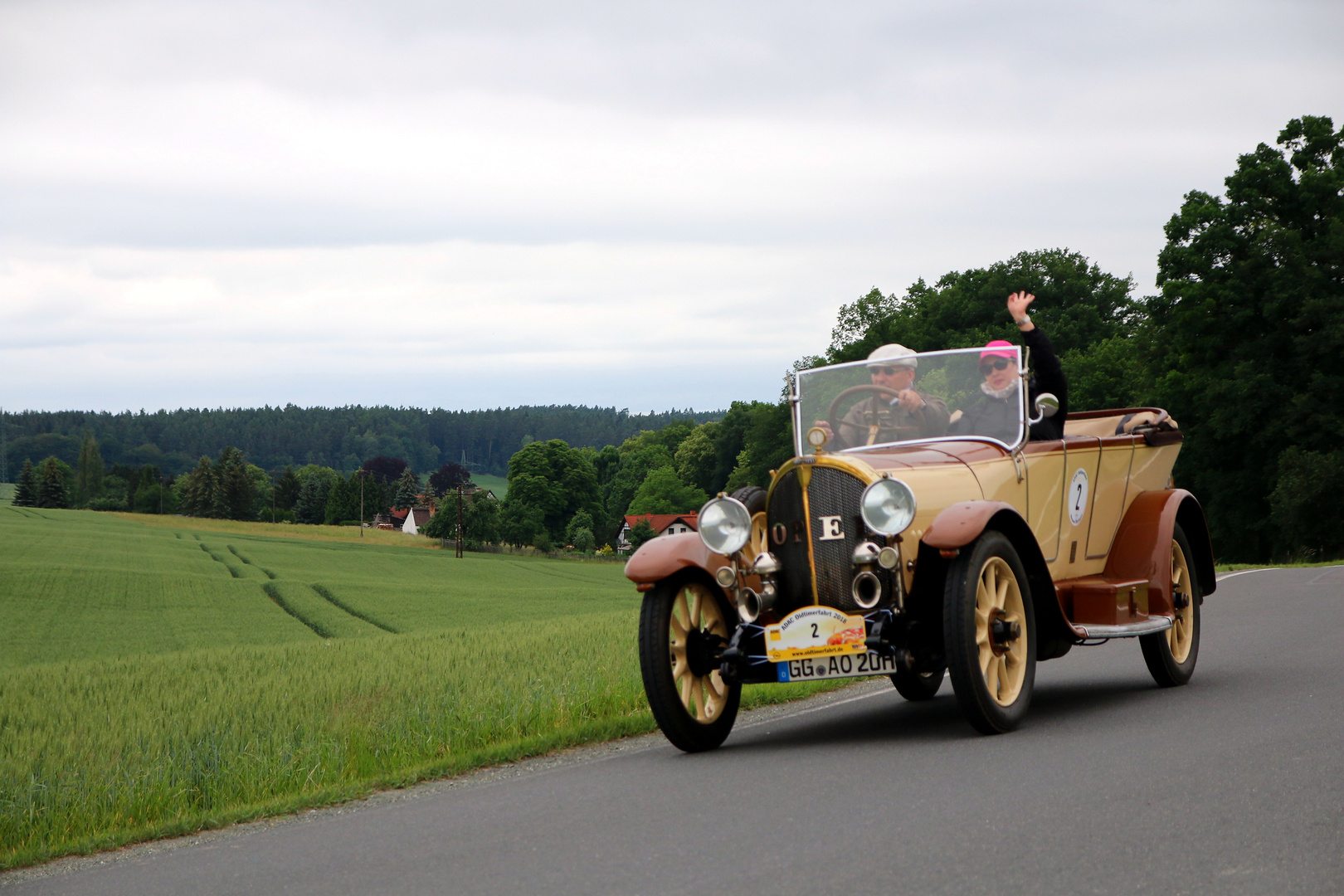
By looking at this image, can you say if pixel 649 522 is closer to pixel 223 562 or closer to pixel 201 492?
pixel 223 562

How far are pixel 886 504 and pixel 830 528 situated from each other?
0.48m

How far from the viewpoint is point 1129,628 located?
8.39m

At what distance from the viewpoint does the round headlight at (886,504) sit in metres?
7.24

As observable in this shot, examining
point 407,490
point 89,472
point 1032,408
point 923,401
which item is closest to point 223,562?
point 923,401

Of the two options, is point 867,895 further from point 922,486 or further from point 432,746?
point 432,746

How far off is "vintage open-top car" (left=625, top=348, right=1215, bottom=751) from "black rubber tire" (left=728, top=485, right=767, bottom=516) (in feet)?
0.05

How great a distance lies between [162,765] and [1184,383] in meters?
41.7

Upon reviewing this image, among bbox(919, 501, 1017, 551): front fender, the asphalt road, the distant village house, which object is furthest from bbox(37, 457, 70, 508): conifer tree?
bbox(919, 501, 1017, 551): front fender

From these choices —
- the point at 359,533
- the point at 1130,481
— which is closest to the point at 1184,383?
the point at 1130,481

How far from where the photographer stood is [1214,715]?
7.54 meters

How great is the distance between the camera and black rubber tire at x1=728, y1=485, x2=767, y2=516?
8.16 metres

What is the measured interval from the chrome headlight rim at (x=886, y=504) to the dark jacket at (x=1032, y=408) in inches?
58.3

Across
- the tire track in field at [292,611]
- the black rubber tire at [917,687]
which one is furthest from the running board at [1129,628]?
Result: the tire track in field at [292,611]

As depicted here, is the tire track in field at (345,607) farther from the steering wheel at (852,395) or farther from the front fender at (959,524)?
the front fender at (959,524)
